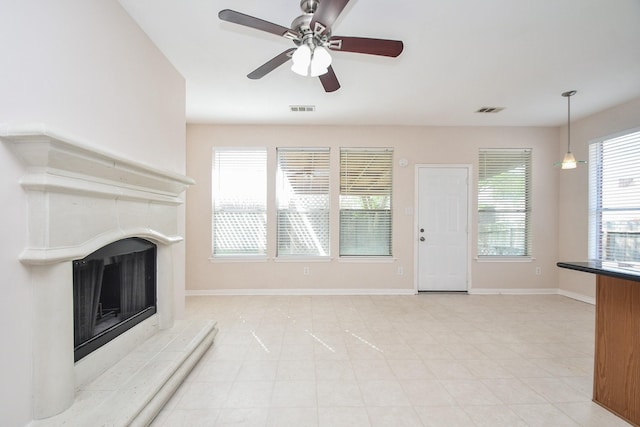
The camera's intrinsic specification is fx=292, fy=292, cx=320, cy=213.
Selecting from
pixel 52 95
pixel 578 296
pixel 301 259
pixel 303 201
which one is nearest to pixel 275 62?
pixel 52 95

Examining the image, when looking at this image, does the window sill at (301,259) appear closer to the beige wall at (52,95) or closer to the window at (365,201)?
the window at (365,201)

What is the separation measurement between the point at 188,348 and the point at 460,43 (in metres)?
3.39

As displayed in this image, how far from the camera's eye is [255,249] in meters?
4.70

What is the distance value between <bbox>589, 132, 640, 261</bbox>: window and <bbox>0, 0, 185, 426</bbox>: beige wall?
17.0 feet

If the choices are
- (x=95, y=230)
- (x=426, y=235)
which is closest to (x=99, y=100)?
(x=95, y=230)

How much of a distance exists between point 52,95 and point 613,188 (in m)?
5.82

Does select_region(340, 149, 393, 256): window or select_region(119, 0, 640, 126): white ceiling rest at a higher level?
select_region(119, 0, 640, 126): white ceiling

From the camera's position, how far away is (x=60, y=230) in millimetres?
1478

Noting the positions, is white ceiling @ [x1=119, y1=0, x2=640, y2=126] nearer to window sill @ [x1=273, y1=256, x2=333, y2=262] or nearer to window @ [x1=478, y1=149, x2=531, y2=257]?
window @ [x1=478, y1=149, x2=531, y2=257]

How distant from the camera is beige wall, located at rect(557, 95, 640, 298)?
400 cm

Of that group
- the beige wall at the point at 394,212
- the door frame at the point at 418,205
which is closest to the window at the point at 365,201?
the beige wall at the point at 394,212

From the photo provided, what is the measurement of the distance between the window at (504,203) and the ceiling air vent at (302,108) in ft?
9.56

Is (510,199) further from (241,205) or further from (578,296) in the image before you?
(241,205)

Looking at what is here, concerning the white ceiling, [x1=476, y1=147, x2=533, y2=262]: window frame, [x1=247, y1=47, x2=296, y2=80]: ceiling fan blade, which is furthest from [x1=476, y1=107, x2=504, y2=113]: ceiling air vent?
[x1=247, y1=47, x2=296, y2=80]: ceiling fan blade
